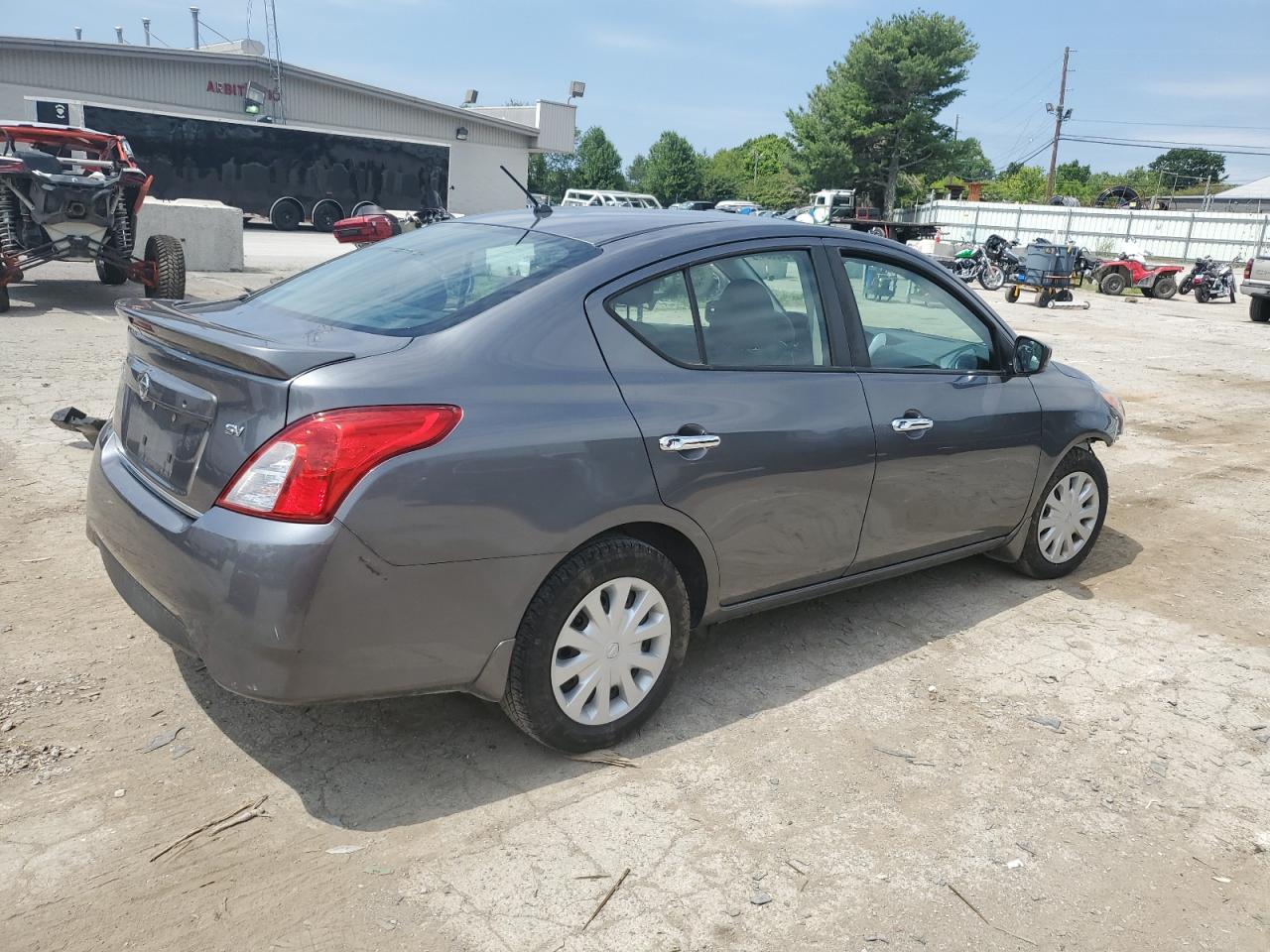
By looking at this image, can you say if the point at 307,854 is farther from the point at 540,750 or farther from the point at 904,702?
the point at 904,702

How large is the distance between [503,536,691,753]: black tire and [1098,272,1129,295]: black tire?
81.7ft

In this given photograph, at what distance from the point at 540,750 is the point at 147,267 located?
9.74 meters

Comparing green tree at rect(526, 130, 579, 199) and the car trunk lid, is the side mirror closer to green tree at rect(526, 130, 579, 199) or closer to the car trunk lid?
the car trunk lid

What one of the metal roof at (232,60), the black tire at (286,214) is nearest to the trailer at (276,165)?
the black tire at (286,214)

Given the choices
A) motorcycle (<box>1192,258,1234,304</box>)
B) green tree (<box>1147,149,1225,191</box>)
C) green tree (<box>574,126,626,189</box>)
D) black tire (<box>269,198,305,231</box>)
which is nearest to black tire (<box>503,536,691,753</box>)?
motorcycle (<box>1192,258,1234,304</box>)

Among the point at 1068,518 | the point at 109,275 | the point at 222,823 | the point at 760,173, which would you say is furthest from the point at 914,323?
the point at 760,173

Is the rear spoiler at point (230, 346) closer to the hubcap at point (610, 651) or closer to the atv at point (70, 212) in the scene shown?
the hubcap at point (610, 651)

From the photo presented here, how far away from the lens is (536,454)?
2.79 meters

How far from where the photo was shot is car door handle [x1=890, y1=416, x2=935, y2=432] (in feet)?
12.5

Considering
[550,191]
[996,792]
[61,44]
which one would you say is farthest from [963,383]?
[550,191]

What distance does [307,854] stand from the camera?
263 cm

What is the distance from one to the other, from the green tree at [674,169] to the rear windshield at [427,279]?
77897mm

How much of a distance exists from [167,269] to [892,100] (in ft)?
171

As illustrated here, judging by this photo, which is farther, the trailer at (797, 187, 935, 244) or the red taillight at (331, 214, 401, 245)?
the trailer at (797, 187, 935, 244)
